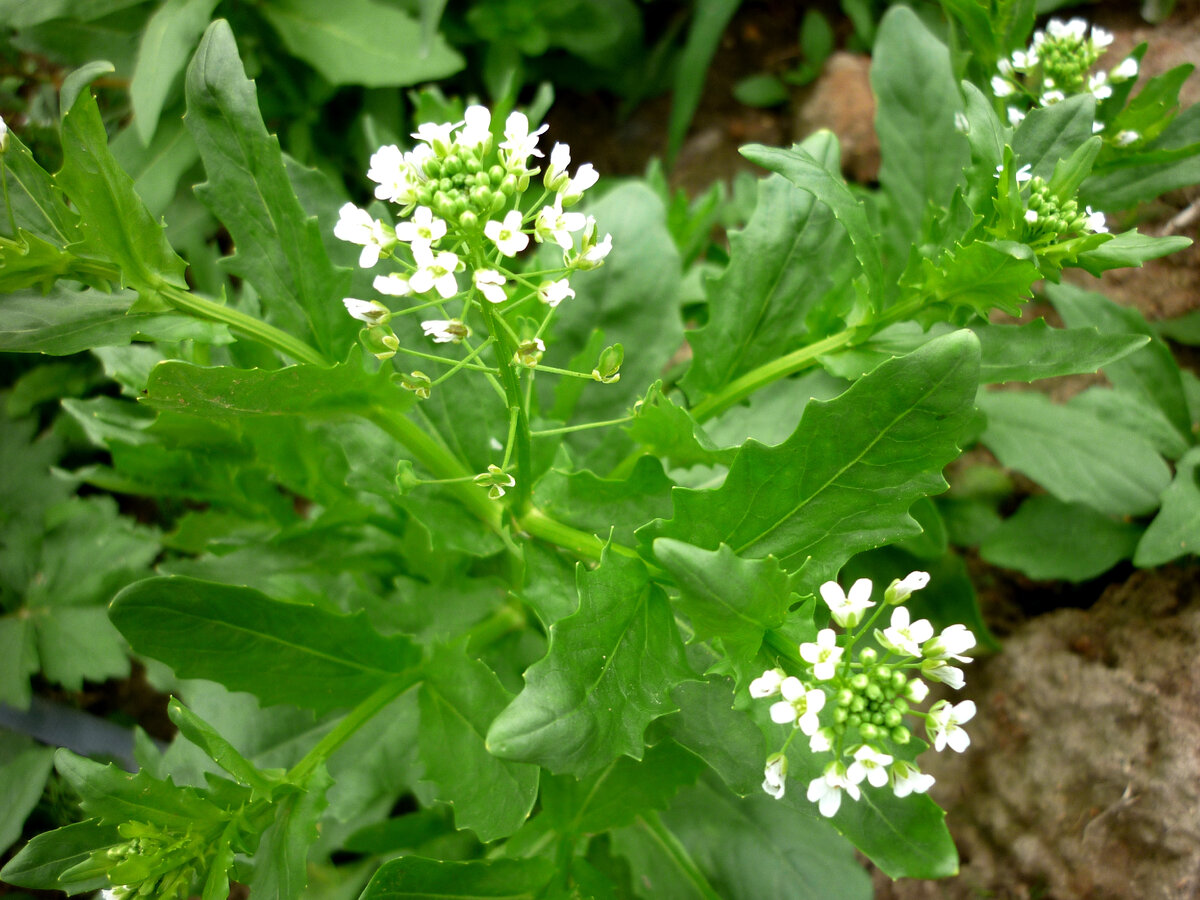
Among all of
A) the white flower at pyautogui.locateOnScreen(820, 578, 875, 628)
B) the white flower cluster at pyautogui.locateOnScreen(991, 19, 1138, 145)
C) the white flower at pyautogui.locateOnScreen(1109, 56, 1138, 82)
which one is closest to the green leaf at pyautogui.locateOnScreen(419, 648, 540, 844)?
the white flower at pyautogui.locateOnScreen(820, 578, 875, 628)

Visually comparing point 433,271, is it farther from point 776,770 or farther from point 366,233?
point 776,770

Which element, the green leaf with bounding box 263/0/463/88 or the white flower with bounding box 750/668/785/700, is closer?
the white flower with bounding box 750/668/785/700

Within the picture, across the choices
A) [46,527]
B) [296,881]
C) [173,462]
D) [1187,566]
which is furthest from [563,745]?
[46,527]

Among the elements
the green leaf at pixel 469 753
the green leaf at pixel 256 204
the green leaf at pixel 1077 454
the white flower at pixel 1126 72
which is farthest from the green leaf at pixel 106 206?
the white flower at pixel 1126 72

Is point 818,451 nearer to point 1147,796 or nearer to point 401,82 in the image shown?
point 1147,796

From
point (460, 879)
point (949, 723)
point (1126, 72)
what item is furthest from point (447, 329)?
point (1126, 72)

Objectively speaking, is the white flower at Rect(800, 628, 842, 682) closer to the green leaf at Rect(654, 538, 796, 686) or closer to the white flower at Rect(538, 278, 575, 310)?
the green leaf at Rect(654, 538, 796, 686)
